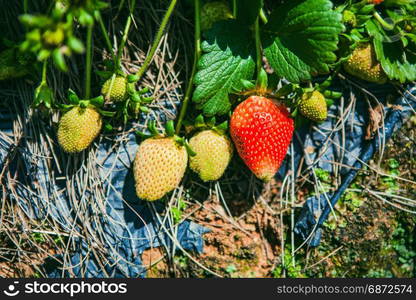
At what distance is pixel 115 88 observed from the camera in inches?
51.1

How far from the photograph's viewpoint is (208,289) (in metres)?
1.49

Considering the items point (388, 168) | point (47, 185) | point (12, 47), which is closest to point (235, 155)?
point (388, 168)

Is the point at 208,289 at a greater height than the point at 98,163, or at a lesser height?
lesser

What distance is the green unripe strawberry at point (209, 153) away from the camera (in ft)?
4.31

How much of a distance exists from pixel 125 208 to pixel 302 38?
0.79 m

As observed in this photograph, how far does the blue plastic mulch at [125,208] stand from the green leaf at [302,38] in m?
0.29

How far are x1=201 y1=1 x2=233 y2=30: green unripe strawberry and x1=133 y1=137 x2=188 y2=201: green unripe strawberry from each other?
38cm

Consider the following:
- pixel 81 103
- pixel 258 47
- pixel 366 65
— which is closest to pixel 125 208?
pixel 81 103

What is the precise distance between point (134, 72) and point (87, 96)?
21 centimetres

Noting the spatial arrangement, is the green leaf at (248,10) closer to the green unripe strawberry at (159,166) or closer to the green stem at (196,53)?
the green stem at (196,53)

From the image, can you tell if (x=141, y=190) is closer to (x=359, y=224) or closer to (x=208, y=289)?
(x=208, y=289)

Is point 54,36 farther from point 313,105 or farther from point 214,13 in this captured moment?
point 313,105

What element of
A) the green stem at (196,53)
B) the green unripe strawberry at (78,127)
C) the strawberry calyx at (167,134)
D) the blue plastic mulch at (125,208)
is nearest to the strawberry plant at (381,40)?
the blue plastic mulch at (125,208)

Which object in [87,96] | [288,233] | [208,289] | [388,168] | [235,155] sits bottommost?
[208,289]
